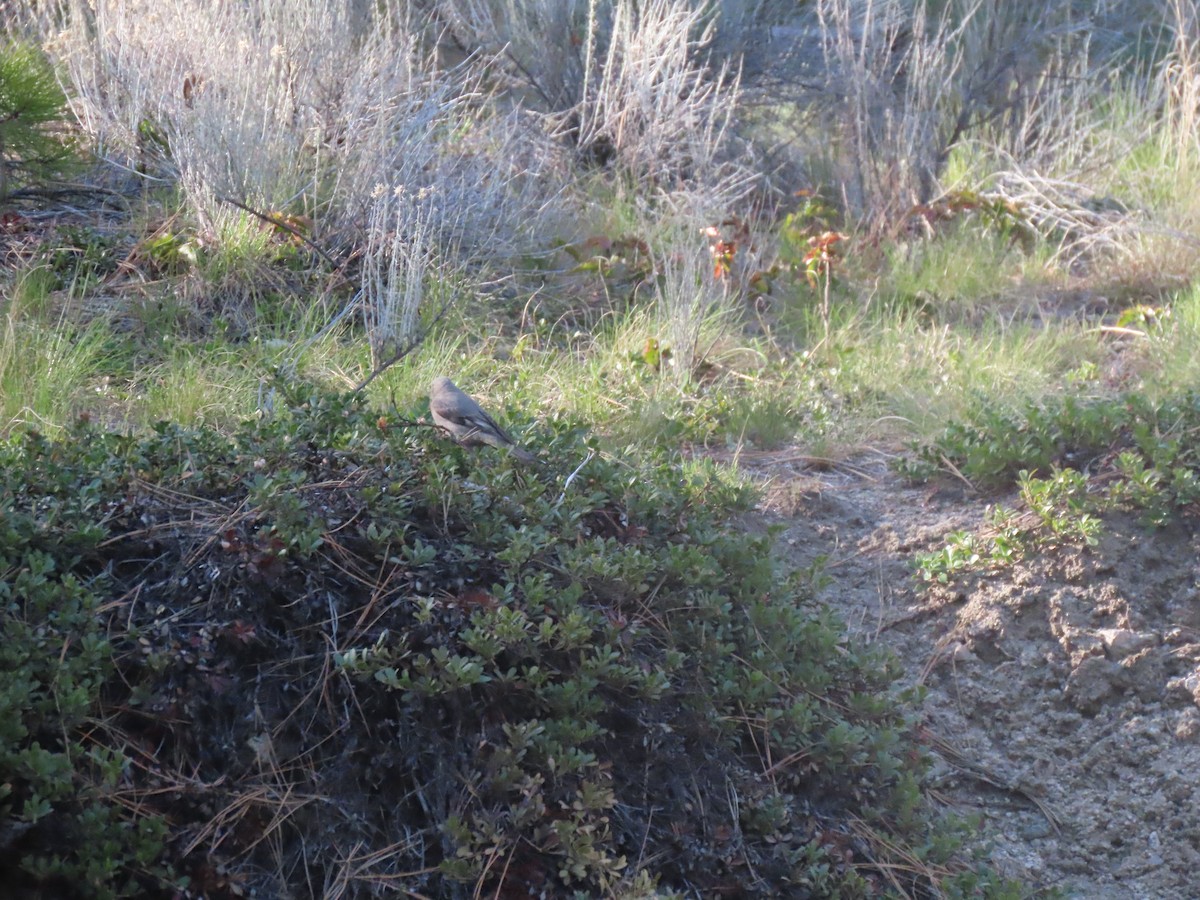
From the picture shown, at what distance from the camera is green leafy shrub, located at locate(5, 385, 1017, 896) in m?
2.19

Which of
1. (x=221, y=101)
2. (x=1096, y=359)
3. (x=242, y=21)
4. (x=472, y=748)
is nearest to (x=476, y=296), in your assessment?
(x=221, y=101)

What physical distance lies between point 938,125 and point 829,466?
366 centimetres

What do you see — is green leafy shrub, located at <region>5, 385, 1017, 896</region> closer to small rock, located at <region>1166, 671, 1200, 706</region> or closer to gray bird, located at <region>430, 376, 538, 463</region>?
gray bird, located at <region>430, 376, 538, 463</region>

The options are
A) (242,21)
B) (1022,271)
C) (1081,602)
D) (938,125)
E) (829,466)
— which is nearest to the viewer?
(1081,602)

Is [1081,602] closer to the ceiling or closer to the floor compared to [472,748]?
closer to the floor

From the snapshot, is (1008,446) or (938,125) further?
(938,125)

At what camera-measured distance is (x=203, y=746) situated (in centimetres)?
225

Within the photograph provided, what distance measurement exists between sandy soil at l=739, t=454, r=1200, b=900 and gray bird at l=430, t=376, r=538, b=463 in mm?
1036

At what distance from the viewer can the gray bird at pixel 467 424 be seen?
305 centimetres

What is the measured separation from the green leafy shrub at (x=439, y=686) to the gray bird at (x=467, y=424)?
0.25 feet

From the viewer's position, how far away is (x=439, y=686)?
2.29 metres

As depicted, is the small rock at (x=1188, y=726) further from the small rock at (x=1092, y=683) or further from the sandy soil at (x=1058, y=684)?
the small rock at (x=1092, y=683)

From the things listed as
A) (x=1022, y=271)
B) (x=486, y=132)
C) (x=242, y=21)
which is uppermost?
(x=242, y=21)

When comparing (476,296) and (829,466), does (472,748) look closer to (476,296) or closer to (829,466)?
(829,466)
